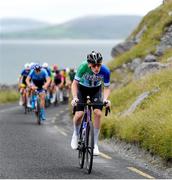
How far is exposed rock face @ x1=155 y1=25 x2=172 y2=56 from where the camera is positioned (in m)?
29.5

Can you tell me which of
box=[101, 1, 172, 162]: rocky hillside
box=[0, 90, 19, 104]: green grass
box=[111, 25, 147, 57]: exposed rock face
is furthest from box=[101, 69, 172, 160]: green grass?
box=[0, 90, 19, 104]: green grass

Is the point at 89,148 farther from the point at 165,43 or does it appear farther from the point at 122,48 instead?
the point at 122,48

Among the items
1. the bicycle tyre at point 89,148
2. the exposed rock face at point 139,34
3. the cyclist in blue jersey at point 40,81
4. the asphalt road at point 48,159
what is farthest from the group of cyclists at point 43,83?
the bicycle tyre at point 89,148

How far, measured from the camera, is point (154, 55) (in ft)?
97.0

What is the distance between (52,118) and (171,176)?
1454cm

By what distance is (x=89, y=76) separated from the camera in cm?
1109

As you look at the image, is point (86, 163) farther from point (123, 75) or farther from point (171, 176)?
point (123, 75)

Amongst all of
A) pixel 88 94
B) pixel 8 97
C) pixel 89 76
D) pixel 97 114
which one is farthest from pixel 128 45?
pixel 97 114

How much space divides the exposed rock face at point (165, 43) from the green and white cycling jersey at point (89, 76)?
18424 mm

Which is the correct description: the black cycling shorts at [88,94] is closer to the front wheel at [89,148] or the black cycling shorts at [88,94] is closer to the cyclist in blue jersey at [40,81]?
the front wheel at [89,148]

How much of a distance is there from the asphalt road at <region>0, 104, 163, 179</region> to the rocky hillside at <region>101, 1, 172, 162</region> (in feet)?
2.24

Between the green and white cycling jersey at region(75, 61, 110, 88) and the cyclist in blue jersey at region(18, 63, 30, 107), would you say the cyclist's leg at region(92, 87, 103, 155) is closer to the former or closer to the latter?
the green and white cycling jersey at region(75, 61, 110, 88)

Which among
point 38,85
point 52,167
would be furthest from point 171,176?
point 38,85

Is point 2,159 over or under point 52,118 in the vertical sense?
over
